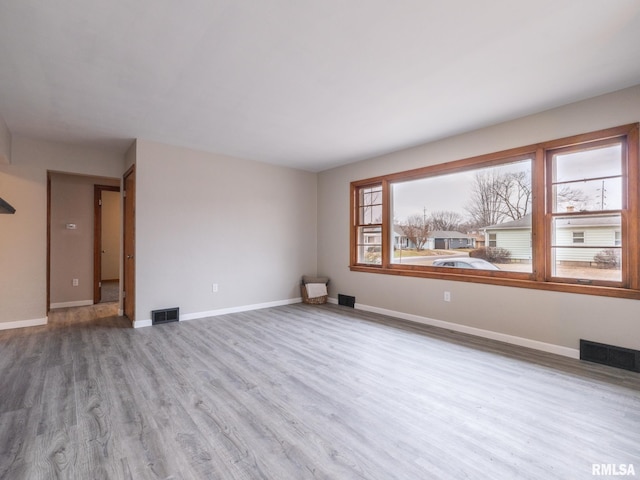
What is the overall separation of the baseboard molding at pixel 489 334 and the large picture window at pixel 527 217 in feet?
2.02

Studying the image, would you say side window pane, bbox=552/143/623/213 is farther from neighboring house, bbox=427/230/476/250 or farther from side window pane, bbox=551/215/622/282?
neighboring house, bbox=427/230/476/250

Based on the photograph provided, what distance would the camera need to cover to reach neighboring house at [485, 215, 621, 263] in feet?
9.65

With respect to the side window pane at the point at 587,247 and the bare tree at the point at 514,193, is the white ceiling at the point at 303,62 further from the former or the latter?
the side window pane at the point at 587,247

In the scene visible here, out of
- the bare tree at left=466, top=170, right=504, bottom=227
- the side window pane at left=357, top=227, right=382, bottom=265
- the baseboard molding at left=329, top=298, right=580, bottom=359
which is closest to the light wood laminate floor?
the baseboard molding at left=329, top=298, right=580, bottom=359

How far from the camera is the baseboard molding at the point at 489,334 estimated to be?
10.2ft

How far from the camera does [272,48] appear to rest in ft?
7.18

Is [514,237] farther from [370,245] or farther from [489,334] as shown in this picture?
[370,245]

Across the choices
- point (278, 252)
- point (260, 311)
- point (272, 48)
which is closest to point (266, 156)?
point (278, 252)

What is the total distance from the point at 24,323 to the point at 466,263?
19.9 feet

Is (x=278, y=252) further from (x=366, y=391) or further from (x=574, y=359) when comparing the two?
(x=574, y=359)

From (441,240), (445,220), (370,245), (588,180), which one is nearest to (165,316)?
(370,245)

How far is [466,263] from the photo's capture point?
13.3 ft

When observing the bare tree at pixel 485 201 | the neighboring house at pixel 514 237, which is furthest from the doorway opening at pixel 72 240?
the neighboring house at pixel 514 237
